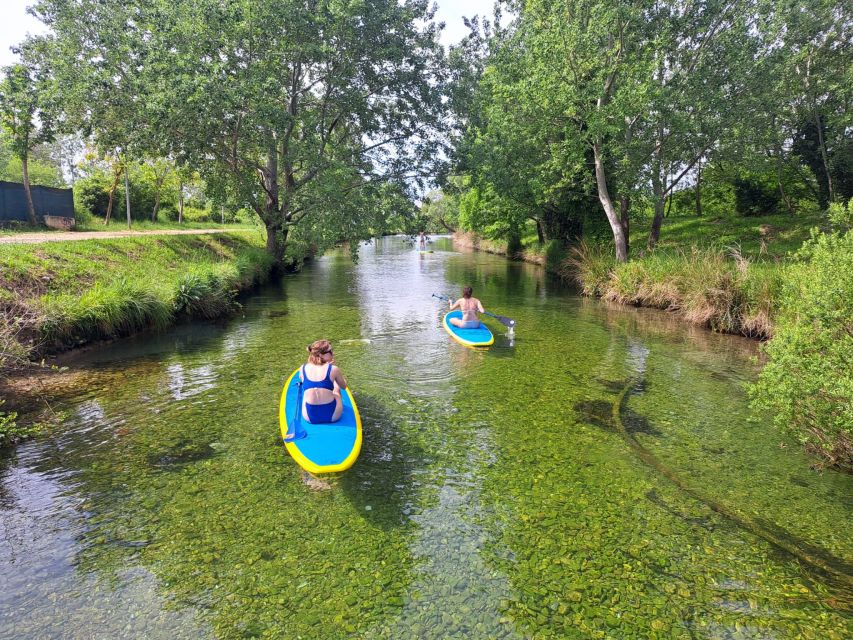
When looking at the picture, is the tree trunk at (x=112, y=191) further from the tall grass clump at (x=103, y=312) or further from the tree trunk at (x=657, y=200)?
the tree trunk at (x=657, y=200)

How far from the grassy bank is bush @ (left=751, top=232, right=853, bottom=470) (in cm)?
1120

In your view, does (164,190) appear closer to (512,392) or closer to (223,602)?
(512,392)

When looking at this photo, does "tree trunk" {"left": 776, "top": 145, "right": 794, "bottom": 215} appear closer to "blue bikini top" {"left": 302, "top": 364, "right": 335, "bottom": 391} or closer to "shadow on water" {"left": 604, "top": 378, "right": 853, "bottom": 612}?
"shadow on water" {"left": 604, "top": 378, "right": 853, "bottom": 612}

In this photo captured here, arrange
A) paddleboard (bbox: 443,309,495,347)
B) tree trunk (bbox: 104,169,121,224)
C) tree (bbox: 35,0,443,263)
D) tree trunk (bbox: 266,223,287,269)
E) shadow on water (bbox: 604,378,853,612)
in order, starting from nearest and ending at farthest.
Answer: shadow on water (bbox: 604,378,853,612) < paddleboard (bbox: 443,309,495,347) < tree (bbox: 35,0,443,263) < tree trunk (bbox: 266,223,287,269) < tree trunk (bbox: 104,169,121,224)

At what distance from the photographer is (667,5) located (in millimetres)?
18328

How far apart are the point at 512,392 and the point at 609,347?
4577 mm

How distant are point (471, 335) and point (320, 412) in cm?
642

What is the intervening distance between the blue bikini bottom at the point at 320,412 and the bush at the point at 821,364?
18.6 feet

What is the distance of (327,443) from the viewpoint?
6.34 metres

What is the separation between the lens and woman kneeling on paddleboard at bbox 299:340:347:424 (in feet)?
22.0

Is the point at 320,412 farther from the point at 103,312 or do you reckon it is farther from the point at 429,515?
the point at 103,312

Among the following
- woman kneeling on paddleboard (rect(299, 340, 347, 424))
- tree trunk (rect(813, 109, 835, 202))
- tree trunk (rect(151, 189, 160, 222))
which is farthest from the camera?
tree trunk (rect(151, 189, 160, 222))

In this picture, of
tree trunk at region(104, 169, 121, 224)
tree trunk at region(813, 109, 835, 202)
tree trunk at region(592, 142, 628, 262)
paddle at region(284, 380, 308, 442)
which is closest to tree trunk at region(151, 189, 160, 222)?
tree trunk at region(104, 169, 121, 224)

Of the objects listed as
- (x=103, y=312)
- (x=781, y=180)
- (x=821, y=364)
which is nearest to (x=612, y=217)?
(x=781, y=180)
